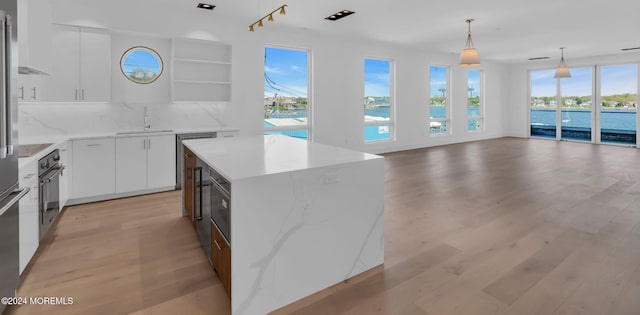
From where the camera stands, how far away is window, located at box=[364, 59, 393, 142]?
831 centimetres

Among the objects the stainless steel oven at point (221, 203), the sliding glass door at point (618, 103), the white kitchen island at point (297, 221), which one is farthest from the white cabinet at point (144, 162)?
the sliding glass door at point (618, 103)

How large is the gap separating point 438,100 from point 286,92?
5214mm

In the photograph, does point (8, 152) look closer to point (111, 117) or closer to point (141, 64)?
point (111, 117)

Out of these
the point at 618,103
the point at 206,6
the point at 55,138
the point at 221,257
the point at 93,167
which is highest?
the point at 206,6

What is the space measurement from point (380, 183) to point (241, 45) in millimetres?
4635

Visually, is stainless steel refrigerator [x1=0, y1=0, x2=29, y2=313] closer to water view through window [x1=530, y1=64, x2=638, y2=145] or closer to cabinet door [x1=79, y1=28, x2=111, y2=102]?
cabinet door [x1=79, y1=28, x2=111, y2=102]

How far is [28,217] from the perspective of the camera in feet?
7.91

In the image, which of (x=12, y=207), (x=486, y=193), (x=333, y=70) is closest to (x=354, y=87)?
(x=333, y=70)

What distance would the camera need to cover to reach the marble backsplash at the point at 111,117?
448 cm

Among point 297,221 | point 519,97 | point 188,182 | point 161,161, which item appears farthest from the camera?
point 519,97

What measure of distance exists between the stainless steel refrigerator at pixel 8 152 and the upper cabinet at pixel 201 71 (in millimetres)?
3366

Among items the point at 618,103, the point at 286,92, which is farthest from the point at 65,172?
the point at 618,103

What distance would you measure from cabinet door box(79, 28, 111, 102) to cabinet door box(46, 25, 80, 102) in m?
0.06

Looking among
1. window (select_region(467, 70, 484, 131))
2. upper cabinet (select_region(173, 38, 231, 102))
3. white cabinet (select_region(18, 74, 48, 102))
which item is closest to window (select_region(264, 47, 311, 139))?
upper cabinet (select_region(173, 38, 231, 102))
